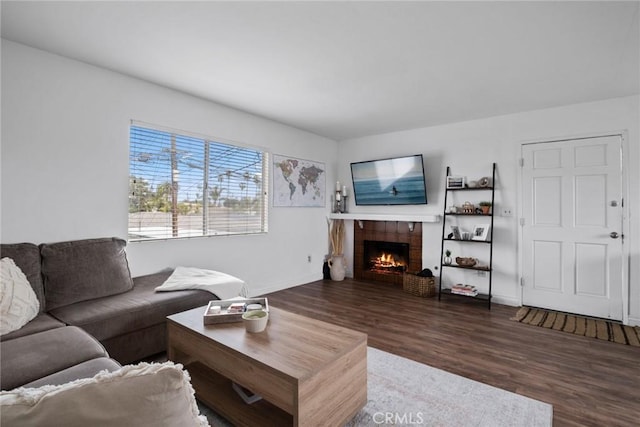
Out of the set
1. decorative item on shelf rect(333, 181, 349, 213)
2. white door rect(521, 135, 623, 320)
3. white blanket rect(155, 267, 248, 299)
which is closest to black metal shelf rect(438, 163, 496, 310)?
white door rect(521, 135, 623, 320)

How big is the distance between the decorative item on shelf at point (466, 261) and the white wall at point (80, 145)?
2886 millimetres

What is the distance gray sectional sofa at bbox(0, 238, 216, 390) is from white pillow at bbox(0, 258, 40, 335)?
2.1 inches

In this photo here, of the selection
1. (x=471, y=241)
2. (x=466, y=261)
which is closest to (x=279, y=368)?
(x=466, y=261)

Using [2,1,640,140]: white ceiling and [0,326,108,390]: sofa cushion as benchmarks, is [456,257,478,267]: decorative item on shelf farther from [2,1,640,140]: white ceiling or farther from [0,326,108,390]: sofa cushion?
[0,326,108,390]: sofa cushion

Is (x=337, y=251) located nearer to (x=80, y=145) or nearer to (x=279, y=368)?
(x=80, y=145)

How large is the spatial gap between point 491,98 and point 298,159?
104 inches

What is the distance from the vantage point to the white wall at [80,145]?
2.38 meters

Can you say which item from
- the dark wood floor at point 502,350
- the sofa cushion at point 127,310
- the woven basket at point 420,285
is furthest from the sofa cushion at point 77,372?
the woven basket at point 420,285

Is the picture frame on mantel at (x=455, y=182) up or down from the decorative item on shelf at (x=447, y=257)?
up

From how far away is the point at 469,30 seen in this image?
2146mm

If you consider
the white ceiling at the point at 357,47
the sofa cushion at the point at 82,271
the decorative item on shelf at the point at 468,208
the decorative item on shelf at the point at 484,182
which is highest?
the white ceiling at the point at 357,47

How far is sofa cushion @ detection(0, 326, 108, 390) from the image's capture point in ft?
4.52

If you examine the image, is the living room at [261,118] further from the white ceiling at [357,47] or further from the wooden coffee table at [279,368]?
the wooden coffee table at [279,368]

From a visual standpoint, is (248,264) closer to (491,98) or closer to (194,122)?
(194,122)
